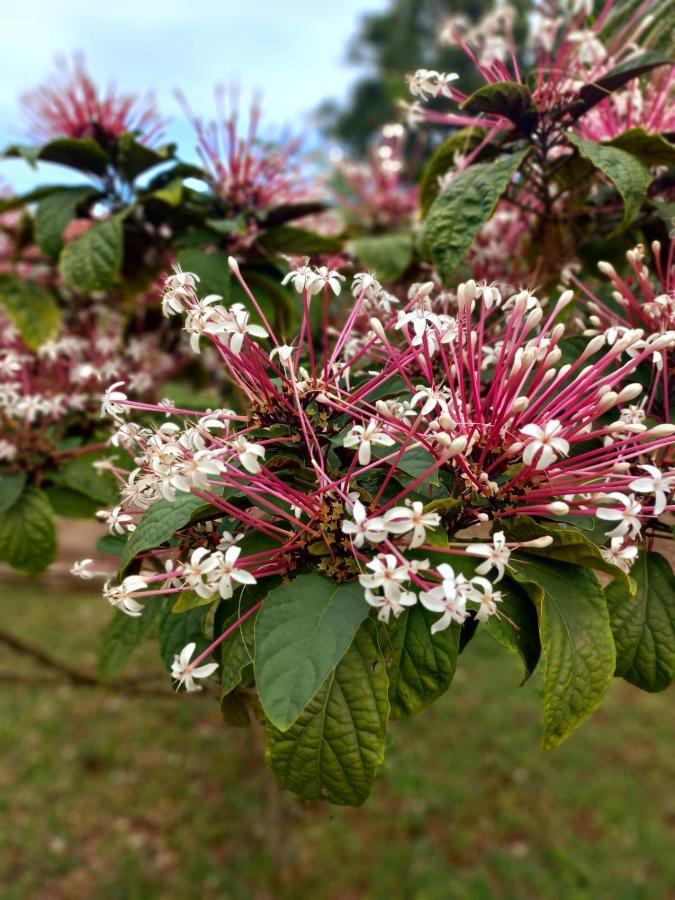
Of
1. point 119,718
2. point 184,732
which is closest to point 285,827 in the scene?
point 184,732

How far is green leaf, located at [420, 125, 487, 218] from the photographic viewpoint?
1.25 m

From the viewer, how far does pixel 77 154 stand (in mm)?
1505

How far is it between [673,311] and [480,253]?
0.60m

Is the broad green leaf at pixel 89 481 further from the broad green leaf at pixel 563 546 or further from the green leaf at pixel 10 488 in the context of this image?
the broad green leaf at pixel 563 546

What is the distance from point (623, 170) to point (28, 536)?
45.7 inches

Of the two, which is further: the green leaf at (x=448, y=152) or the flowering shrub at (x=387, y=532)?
the green leaf at (x=448, y=152)

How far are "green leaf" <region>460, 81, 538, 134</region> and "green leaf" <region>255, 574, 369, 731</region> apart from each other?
74 cm

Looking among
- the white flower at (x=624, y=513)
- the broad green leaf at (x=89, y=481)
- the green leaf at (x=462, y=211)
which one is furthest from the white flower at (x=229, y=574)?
the broad green leaf at (x=89, y=481)

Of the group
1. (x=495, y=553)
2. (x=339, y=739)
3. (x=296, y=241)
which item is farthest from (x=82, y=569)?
(x=296, y=241)

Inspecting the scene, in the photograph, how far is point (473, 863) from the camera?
3098 millimetres

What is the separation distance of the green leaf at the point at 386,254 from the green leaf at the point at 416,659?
3.05 ft

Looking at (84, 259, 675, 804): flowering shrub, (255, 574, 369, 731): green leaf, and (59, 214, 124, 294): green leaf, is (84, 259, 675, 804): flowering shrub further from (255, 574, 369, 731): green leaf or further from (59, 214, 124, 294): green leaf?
(59, 214, 124, 294): green leaf

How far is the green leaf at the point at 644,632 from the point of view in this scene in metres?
0.89

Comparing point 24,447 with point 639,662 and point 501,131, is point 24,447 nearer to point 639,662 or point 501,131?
point 501,131
